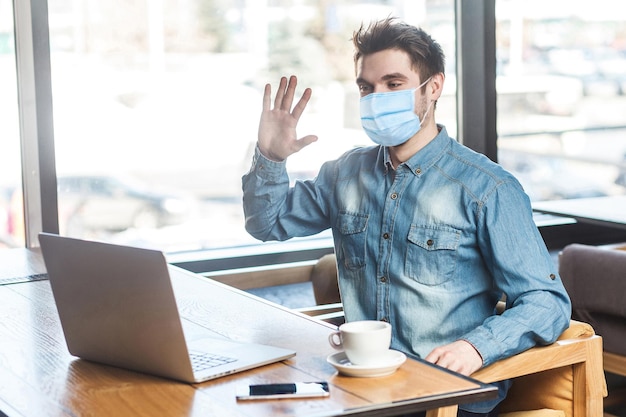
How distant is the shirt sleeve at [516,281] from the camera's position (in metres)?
1.88

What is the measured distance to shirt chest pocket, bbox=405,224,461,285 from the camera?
210 centimetres

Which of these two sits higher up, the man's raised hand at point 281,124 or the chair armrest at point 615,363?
the man's raised hand at point 281,124

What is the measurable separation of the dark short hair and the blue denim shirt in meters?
0.17

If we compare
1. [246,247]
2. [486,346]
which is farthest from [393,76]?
[246,247]

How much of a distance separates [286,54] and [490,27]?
0.86m

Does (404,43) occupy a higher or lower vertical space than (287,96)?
higher

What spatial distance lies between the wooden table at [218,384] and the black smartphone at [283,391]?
0.01 metres

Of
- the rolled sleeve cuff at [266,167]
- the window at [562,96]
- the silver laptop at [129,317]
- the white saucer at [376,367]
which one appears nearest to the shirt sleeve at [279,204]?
the rolled sleeve cuff at [266,167]

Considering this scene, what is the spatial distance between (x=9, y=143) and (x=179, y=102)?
589mm

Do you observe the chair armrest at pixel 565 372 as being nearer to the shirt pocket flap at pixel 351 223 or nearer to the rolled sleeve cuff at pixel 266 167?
the shirt pocket flap at pixel 351 223

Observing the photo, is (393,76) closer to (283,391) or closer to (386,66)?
(386,66)

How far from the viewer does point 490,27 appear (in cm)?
386

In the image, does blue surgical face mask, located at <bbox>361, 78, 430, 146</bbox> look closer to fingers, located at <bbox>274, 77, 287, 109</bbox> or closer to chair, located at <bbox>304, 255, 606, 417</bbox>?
fingers, located at <bbox>274, 77, 287, 109</bbox>

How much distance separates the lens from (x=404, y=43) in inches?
86.4
